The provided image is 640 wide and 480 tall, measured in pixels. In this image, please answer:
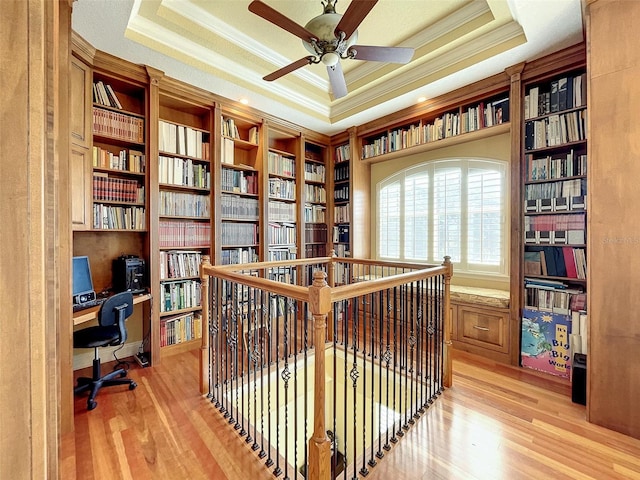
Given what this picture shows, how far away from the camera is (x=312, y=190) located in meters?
4.60

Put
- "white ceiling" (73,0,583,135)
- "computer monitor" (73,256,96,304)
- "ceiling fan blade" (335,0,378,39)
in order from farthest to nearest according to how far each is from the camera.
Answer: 1. "computer monitor" (73,256,96,304)
2. "white ceiling" (73,0,583,135)
3. "ceiling fan blade" (335,0,378,39)

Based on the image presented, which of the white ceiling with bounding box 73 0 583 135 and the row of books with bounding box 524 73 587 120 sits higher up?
the white ceiling with bounding box 73 0 583 135

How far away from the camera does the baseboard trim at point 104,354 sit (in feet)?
9.17

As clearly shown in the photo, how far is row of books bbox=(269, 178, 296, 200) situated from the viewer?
404 cm

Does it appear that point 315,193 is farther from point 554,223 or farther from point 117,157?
point 554,223

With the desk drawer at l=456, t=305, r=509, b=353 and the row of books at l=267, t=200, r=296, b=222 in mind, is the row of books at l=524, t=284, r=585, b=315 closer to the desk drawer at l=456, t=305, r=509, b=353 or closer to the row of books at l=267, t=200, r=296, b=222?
the desk drawer at l=456, t=305, r=509, b=353

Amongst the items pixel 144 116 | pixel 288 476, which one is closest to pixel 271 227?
pixel 144 116

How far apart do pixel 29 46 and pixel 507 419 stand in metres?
2.84

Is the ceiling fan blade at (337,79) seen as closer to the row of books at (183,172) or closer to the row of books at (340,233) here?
the row of books at (183,172)

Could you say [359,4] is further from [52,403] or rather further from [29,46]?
[52,403]

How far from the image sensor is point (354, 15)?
174 centimetres

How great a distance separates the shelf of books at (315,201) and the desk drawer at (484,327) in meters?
2.28

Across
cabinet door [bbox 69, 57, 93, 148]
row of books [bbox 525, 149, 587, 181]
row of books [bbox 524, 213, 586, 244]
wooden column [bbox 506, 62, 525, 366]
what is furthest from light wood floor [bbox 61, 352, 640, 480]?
cabinet door [bbox 69, 57, 93, 148]

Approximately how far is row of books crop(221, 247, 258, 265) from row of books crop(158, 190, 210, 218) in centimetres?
53
